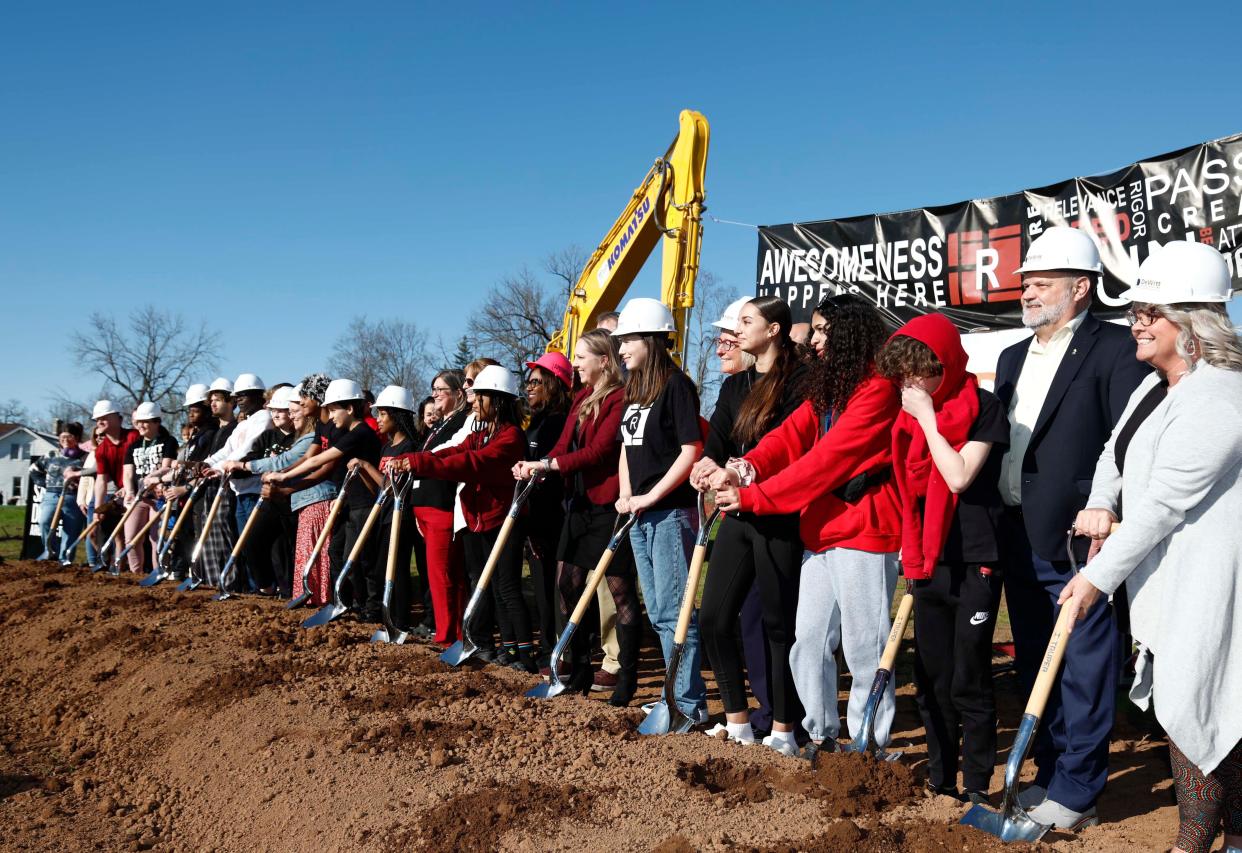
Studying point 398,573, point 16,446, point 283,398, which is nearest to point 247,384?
point 283,398

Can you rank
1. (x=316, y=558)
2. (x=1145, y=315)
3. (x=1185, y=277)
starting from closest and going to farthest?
(x=1185, y=277)
(x=1145, y=315)
(x=316, y=558)

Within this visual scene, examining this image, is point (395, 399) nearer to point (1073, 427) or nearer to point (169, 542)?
point (169, 542)

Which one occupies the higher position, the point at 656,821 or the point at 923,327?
the point at 923,327

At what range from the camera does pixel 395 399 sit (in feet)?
26.0

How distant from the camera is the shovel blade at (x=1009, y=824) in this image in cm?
336

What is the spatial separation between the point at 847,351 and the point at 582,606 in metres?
1.99

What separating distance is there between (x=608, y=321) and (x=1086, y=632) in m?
4.66

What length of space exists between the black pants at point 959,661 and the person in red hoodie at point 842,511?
22cm

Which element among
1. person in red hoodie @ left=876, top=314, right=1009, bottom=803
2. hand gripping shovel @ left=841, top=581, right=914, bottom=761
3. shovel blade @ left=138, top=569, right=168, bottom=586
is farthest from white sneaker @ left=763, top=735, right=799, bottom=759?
shovel blade @ left=138, top=569, right=168, bottom=586

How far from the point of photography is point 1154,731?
569 cm

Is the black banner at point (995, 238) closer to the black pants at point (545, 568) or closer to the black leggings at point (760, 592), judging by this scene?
the black leggings at point (760, 592)

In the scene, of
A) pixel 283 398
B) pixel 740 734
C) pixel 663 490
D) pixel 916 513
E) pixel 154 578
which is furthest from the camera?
pixel 154 578

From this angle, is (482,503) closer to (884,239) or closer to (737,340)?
(737,340)

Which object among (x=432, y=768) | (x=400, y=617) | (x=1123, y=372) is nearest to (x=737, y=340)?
(x=1123, y=372)
